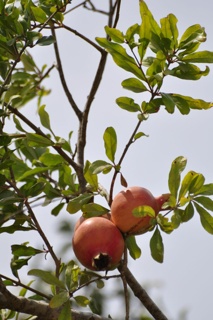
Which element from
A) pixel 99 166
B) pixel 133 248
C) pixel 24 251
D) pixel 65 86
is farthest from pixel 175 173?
pixel 65 86

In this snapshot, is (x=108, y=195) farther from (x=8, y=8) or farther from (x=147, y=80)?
(x=8, y=8)

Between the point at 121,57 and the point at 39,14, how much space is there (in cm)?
34

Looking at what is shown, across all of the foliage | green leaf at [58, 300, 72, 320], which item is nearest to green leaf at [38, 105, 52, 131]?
the foliage

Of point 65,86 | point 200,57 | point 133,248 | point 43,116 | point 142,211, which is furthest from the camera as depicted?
point 65,86

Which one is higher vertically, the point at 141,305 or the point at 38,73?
the point at 38,73

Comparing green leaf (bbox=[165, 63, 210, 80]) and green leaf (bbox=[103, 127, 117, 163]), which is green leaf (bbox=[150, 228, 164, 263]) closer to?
green leaf (bbox=[103, 127, 117, 163])

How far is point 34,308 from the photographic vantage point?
201cm

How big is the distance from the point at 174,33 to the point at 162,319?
0.77 m

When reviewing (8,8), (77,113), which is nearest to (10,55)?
(8,8)

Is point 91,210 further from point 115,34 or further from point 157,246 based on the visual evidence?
point 115,34

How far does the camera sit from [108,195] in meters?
2.04

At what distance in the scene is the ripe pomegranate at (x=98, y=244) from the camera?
6.07 feet

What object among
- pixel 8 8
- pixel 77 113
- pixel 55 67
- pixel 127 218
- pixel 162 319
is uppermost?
pixel 8 8

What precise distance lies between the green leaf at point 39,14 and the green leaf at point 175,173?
1.93 feet
